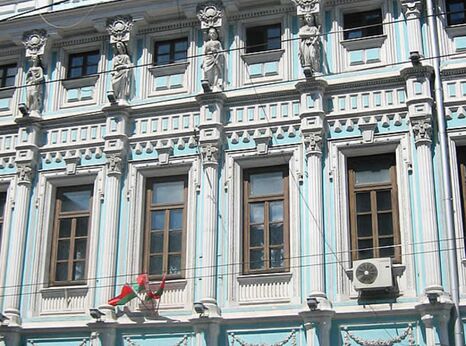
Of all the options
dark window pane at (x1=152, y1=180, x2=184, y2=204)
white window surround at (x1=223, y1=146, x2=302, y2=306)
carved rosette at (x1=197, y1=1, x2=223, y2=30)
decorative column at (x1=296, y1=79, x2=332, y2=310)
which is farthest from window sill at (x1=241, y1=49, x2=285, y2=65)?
dark window pane at (x1=152, y1=180, x2=184, y2=204)

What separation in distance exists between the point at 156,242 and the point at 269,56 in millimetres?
5211

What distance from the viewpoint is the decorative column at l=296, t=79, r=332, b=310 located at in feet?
57.9

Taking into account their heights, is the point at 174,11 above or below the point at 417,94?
above

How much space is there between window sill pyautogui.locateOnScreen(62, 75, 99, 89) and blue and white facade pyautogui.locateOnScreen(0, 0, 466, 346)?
5 cm

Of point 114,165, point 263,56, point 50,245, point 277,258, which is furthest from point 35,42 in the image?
point 277,258

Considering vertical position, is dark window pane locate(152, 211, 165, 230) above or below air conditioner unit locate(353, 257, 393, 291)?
above

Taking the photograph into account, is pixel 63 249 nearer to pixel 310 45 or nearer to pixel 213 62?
pixel 213 62

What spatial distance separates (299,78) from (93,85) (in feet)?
17.8

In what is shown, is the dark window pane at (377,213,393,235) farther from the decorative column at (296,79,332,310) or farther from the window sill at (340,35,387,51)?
the window sill at (340,35,387,51)

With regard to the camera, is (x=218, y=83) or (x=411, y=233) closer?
(x=411, y=233)

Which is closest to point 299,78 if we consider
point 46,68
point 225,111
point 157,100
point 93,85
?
point 225,111

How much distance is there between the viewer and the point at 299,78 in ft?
64.2

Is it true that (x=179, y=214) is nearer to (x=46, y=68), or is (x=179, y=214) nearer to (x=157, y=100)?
(x=157, y=100)

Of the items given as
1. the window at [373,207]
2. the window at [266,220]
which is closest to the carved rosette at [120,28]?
the window at [266,220]
